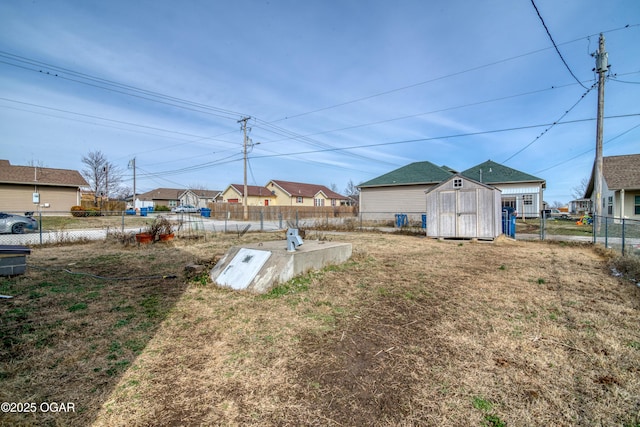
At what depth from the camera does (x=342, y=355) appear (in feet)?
10.6

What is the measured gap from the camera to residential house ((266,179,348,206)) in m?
44.9

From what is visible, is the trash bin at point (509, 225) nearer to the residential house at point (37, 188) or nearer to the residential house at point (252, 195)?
the residential house at point (252, 195)

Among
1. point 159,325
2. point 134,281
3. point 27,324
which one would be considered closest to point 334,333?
point 159,325

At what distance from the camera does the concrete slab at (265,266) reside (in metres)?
5.68

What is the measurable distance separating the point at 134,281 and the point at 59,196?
31.6 meters

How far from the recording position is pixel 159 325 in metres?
3.98

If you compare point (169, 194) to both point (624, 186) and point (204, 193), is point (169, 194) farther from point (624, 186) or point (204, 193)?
point (624, 186)

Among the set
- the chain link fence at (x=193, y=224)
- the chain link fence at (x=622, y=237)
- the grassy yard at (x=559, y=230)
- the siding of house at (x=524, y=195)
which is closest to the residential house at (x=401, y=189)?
the chain link fence at (x=193, y=224)

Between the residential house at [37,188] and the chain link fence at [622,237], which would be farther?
the residential house at [37,188]

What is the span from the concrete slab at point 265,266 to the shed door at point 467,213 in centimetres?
848

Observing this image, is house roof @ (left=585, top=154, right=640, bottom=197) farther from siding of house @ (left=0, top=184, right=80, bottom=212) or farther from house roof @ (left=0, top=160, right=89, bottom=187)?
siding of house @ (left=0, top=184, right=80, bottom=212)

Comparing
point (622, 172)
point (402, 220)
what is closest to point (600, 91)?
point (622, 172)

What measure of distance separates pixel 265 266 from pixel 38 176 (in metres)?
33.9

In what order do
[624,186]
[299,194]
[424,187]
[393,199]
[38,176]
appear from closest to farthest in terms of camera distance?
[624,186], [424,187], [38,176], [393,199], [299,194]
